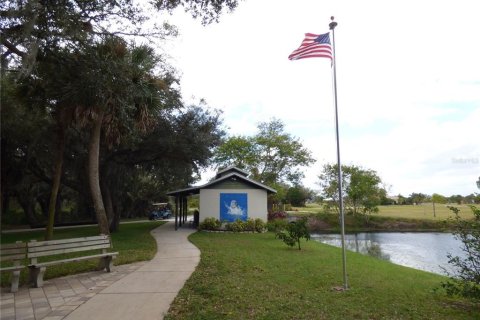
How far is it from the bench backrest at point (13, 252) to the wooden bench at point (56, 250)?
100mm

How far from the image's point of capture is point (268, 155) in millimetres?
42062

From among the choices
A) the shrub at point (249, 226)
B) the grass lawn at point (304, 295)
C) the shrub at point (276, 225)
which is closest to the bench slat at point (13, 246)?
the grass lawn at point (304, 295)

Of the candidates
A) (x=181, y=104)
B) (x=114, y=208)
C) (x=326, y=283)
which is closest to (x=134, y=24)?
(x=326, y=283)

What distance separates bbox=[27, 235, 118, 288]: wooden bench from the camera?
7098 mm

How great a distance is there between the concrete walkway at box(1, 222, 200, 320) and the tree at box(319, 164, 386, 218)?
1327 inches

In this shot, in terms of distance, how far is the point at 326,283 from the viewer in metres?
7.58

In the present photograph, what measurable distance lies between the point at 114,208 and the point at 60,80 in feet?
51.8

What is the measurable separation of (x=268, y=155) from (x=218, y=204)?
20825 millimetres

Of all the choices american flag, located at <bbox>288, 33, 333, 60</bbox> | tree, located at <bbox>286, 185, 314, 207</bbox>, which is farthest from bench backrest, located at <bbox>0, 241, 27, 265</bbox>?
tree, located at <bbox>286, 185, 314, 207</bbox>

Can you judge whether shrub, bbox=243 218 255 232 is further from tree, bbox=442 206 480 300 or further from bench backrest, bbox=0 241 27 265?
tree, bbox=442 206 480 300

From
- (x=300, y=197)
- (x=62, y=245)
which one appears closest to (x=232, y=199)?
(x=62, y=245)

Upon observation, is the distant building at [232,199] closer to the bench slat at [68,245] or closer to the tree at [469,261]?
the bench slat at [68,245]

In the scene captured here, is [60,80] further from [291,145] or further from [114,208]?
[291,145]

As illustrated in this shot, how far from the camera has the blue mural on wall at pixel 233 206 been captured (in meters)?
21.9
